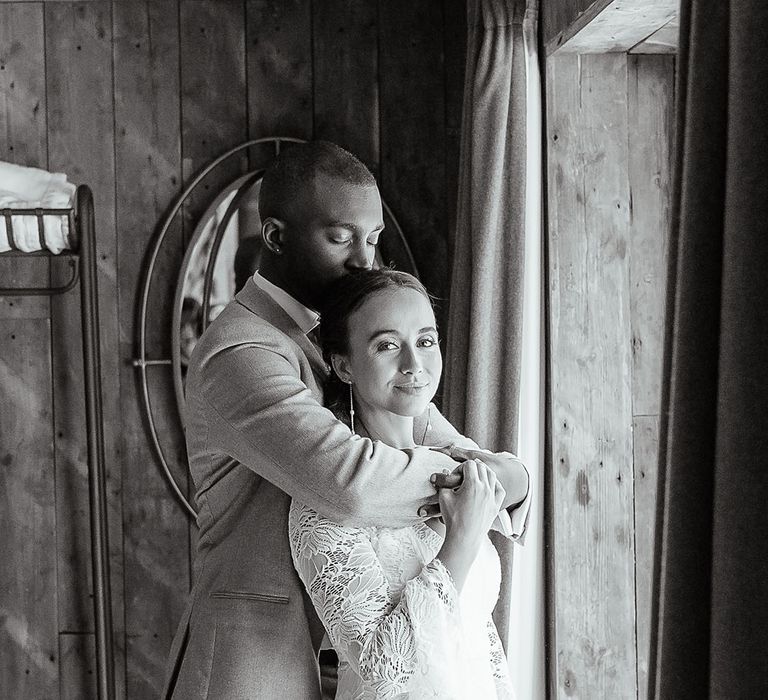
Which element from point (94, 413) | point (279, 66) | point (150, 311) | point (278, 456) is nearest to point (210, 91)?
point (279, 66)

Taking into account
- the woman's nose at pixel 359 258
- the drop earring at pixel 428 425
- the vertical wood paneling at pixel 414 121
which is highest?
the vertical wood paneling at pixel 414 121

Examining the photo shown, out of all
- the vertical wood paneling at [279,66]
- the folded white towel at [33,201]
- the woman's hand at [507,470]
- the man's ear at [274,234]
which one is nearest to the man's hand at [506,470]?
the woman's hand at [507,470]

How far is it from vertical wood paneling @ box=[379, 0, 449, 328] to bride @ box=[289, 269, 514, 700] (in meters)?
1.34

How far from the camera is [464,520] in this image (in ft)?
3.96

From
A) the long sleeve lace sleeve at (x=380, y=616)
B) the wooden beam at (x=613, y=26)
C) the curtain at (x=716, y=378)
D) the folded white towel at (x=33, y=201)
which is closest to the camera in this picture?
the curtain at (x=716, y=378)

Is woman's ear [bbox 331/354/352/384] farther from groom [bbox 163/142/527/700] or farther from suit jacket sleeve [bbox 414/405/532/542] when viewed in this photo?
suit jacket sleeve [bbox 414/405/532/542]

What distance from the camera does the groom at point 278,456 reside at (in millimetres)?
1208

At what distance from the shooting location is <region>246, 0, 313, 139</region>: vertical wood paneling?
106 inches

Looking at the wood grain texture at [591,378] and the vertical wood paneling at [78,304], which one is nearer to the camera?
the wood grain texture at [591,378]

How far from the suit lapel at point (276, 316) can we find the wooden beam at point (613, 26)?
35.6 inches

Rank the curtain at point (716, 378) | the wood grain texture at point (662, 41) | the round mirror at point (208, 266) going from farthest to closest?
the round mirror at point (208, 266) < the wood grain texture at point (662, 41) < the curtain at point (716, 378)

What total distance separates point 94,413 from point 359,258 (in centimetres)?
134

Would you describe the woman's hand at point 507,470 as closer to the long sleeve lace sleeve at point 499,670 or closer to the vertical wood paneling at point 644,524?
the long sleeve lace sleeve at point 499,670

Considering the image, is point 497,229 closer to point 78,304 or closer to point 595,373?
point 595,373
